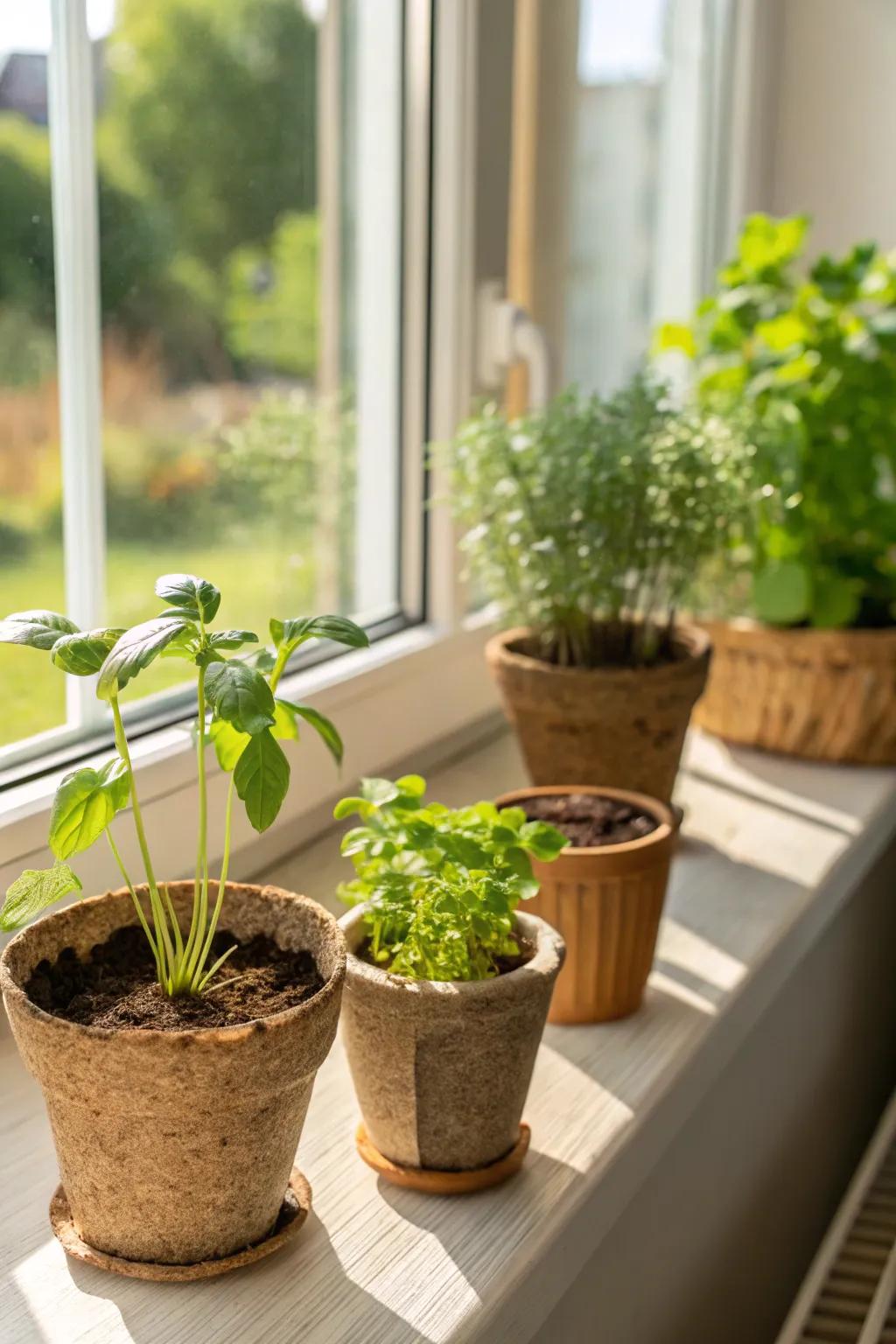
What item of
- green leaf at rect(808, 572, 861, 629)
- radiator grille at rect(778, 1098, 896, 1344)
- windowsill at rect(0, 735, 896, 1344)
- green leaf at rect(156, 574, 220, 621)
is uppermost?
green leaf at rect(156, 574, 220, 621)

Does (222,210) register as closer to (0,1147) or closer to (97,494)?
(97,494)

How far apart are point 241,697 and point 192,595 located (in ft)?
0.21

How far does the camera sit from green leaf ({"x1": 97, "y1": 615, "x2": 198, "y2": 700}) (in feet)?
1.89

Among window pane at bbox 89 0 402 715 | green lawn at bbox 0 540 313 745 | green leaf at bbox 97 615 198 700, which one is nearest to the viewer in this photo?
green leaf at bbox 97 615 198 700

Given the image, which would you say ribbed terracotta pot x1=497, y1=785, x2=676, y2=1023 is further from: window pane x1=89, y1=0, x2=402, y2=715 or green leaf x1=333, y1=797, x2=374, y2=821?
window pane x1=89, y1=0, x2=402, y2=715

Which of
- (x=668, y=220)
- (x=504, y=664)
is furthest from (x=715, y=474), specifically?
(x=668, y=220)

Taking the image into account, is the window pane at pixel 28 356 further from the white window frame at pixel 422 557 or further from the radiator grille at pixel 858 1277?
the radiator grille at pixel 858 1277

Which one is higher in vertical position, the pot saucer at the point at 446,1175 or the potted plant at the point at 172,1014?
the potted plant at the point at 172,1014

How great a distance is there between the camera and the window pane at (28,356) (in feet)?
3.10

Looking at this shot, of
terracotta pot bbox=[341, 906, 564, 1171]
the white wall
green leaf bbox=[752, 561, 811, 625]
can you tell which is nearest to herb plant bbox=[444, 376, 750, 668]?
green leaf bbox=[752, 561, 811, 625]

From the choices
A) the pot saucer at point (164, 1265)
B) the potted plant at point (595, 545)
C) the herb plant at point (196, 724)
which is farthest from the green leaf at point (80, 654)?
the potted plant at point (595, 545)

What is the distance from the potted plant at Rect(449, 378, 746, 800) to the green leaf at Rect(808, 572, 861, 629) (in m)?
0.34

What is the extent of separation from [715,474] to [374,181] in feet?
1.53

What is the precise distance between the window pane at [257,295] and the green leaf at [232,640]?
0.51 m
